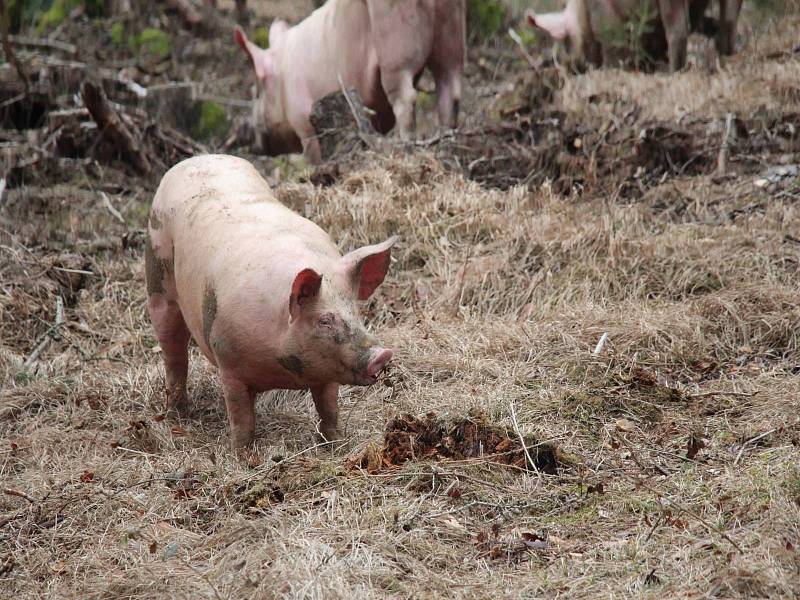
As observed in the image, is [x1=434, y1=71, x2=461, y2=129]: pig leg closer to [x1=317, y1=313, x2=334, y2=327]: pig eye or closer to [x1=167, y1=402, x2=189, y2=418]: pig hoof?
[x1=167, y1=402, x2=189, y2=418]: pig hoof

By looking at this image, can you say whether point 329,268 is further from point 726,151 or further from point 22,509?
point 726,151

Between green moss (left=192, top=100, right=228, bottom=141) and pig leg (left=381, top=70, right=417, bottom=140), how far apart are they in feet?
11.8

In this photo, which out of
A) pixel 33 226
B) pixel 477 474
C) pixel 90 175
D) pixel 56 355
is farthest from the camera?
pixel 90 175

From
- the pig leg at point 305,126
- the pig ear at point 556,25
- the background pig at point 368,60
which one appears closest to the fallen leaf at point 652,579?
the background pig at point 368,60

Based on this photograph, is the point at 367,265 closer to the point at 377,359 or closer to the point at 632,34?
the point at 377,359

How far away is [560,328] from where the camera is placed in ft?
19.7

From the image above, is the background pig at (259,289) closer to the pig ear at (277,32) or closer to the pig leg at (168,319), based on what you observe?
the pig leg at (168,319)

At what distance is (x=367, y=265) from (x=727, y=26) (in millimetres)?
7434

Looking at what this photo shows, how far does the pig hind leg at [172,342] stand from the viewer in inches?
214

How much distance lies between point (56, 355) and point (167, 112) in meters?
5.69

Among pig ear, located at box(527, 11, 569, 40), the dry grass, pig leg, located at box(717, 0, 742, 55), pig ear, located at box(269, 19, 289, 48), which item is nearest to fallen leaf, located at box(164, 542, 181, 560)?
the dry grass

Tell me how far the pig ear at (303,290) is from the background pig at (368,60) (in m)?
4.65

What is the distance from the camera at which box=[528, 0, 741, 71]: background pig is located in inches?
405

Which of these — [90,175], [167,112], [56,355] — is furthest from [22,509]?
[167,112]
